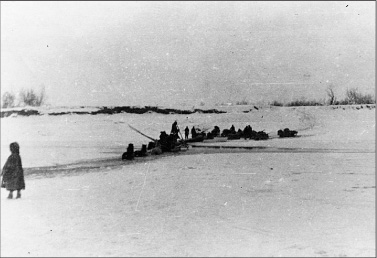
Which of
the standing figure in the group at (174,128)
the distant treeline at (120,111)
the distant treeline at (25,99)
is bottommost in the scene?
the standing figure in the group at (174,128)

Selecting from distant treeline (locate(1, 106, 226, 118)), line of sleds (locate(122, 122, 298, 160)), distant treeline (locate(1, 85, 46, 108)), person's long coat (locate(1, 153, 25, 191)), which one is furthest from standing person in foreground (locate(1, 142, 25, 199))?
line of sleds (locate(122, 122, 298, 160))

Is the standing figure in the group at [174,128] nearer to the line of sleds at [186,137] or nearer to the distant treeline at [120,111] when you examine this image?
the line of sleds at [186,137]

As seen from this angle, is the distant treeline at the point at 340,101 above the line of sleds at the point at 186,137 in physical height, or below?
above

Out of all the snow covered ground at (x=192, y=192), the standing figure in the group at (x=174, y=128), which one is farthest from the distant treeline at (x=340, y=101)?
the standing figure in the group at (x=174, y=128)

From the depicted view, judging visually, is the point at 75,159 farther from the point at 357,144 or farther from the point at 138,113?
the point at 357,144

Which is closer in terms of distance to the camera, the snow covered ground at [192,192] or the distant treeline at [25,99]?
the snow covered ground at [192,192]

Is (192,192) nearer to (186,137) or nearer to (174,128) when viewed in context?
(174,128)

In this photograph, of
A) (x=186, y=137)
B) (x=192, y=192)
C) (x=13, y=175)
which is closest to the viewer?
(x=13, y=175)

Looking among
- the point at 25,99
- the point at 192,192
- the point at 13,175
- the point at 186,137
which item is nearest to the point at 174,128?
the point at 186,137
